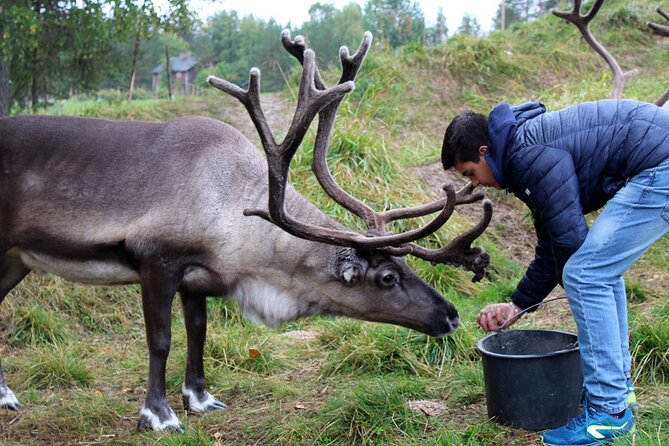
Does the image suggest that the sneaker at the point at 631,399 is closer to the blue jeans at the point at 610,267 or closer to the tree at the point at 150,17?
the blue jeans at the point at 610,267

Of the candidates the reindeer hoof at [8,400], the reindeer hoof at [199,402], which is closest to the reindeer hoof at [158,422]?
the reindeer hoof at [199,402]

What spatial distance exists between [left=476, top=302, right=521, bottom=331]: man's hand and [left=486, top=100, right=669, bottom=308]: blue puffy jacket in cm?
58

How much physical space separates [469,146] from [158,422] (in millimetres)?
2462

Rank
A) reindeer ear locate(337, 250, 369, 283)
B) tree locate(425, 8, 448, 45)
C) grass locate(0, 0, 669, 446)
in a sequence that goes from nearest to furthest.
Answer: grass locate(0, 0, 669, 446), reindeer ear locate(337, 250, 369, 283), tree locate(425, 8, 448, 45)

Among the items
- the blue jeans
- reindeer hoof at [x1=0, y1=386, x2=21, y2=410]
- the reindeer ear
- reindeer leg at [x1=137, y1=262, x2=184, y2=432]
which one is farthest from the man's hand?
reindeer hoof at [x1=0, y1=386, x2=21, y2=410]

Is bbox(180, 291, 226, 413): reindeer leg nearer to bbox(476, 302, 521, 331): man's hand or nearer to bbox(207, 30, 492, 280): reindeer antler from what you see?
bbox(207, 30, 492, 280): reindeer antler

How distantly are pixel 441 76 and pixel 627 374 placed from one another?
9.07 meters

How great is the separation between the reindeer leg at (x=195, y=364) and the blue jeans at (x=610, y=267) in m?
2.47

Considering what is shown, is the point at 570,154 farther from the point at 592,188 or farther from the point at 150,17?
the point at 150,17

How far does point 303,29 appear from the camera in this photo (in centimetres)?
2952

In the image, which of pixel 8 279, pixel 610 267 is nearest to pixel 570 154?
pixel 610 267

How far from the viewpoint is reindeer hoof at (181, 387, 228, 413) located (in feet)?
17.3

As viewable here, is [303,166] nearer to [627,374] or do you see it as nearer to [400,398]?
[400,398]

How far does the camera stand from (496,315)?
4.50 m
